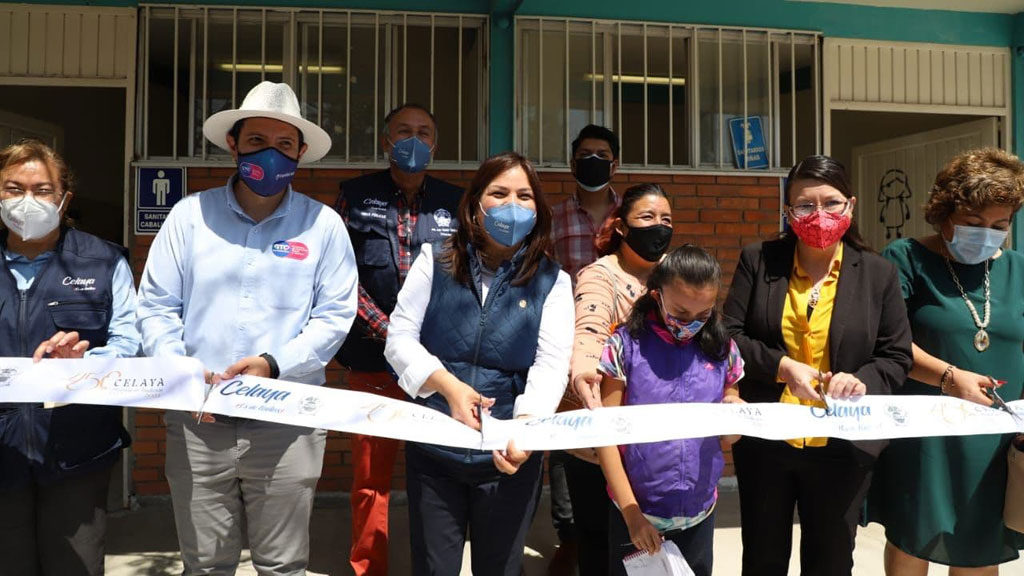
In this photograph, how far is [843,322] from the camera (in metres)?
2.75

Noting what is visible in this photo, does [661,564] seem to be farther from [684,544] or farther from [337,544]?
[337,544]

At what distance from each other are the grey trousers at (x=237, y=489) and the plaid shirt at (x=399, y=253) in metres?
0.86

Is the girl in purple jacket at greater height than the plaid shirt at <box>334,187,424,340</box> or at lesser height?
lesser

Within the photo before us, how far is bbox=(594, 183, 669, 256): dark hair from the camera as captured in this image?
9.93 feet

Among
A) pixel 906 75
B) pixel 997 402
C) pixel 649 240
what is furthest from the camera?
pixel 906 75

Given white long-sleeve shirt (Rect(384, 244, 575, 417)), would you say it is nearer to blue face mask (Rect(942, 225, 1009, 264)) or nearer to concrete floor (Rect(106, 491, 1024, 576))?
blue face mask (Rect(942, 225, 1009, 264))

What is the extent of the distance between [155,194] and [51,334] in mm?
2505

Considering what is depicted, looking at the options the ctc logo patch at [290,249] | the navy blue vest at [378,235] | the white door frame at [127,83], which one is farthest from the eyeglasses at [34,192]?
the white door frame at [127,83]

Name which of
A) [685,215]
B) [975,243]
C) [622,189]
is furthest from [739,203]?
[975,243]

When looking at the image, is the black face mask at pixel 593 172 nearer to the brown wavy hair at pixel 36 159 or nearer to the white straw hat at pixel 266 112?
the white straw hat at pixel 266 112

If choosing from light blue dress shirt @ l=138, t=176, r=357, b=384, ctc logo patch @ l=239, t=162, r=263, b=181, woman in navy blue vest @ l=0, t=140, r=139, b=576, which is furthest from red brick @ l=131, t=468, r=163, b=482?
ctc logo patch @ l=239, t=162, r=263, b=181

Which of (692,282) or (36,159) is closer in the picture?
(692,282)

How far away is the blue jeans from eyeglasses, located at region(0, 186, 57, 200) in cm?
228

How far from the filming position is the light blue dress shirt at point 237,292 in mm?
2631
